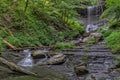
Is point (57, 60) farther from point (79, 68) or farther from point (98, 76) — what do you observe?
point (98, 76)

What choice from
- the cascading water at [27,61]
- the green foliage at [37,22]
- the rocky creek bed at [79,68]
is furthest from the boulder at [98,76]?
the green foliage at [37,22]

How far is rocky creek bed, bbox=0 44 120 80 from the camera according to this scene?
9660mm

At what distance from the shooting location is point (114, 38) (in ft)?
52.4

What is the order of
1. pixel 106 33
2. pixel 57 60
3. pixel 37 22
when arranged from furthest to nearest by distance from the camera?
pixel 37 22 → pixel 106 33 → pixel 57 60

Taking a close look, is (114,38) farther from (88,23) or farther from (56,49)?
(88,23)

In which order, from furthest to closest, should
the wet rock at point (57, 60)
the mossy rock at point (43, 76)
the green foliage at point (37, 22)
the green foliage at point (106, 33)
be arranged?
the green foliage at point (106, 33) → the green foliage at point (37, 22) → the wet rock at point (57, 60) → the mossy rock at point (43, 76)

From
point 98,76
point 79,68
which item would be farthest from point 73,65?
point 98,76

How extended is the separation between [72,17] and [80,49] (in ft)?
33.9

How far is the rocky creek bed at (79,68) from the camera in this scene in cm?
966

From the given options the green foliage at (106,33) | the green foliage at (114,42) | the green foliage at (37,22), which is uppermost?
the green foliage at (37,22)

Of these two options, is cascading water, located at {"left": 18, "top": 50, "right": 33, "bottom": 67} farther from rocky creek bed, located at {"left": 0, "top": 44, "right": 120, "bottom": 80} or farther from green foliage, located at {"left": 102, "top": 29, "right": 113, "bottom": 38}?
green foliage, located at {"left": 102, "top": 29, "right": 113, "bottom": 38}

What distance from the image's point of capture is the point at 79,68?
10.5 metres

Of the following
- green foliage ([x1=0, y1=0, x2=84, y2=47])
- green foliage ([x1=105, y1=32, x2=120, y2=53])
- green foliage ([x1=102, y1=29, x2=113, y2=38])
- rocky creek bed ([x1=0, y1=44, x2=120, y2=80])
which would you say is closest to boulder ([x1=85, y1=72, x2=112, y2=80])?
rocky creek bed ([x1=0, y1=44, x2=120, y2=80])

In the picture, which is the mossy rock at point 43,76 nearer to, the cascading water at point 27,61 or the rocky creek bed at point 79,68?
the rocky creek bed at point 79,68
